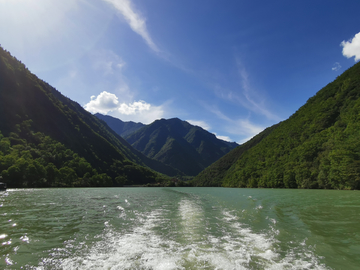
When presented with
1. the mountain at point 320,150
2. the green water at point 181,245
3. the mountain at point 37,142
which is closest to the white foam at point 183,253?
the green water at point 181,245

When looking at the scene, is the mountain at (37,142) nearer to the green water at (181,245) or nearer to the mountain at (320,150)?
the green water at (181,245)

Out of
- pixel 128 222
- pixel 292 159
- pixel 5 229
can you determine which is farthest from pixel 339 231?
pixel 292 159

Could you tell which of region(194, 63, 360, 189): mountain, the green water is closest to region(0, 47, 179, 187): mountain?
the green water

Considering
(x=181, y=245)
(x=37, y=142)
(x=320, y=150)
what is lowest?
(x=181, y=245)

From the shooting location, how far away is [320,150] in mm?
82062

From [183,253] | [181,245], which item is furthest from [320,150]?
[183,253]

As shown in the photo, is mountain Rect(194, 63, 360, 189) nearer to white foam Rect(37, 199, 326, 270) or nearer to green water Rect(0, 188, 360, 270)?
green water Rect(0, 188, 360, 270)

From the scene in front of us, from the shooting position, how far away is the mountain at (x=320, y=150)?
196 ft

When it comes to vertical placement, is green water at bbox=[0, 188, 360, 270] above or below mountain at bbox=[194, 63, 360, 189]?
below

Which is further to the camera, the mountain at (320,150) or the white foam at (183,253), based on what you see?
the mountain at (320,150)

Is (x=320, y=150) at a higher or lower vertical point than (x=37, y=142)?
higher

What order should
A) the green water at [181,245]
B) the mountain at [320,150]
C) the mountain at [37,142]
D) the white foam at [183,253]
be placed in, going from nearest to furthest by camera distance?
the white foam at [183,253] → the green water at [181,245] → the mountain at [320,150] → the mountain at [37,142]

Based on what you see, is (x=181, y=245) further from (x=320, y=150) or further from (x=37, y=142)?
(x=37, y=142)

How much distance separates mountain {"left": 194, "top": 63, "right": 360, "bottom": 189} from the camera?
59634 mm
